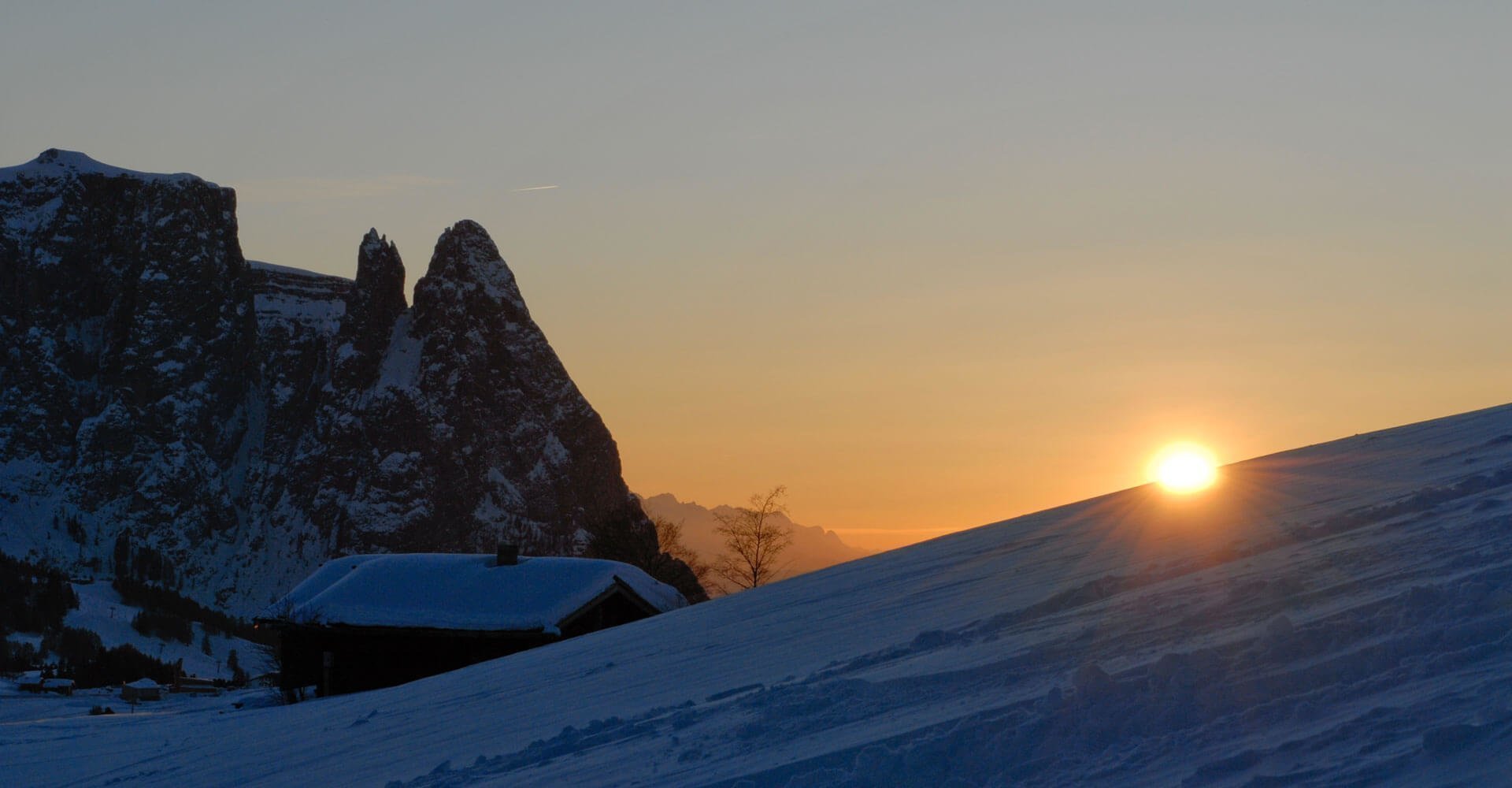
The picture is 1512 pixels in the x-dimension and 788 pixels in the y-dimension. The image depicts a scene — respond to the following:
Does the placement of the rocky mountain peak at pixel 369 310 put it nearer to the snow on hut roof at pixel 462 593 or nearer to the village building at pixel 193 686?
the village building at pixel 193 686

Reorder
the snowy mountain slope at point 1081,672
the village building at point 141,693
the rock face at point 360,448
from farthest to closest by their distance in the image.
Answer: the rock face at point 360,448 < the village building at point 141,693 < the snowy mountain slope at point 1081,672

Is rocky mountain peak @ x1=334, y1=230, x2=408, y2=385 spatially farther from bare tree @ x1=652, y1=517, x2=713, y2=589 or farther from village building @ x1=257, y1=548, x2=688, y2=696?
village building @ x1=257, y1=548, x2=688, y2=696

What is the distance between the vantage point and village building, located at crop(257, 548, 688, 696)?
27.0 metres

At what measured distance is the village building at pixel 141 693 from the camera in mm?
40562

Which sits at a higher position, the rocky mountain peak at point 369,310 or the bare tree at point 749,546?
the rocky mountain peak at point 369,310

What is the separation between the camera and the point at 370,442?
18738cm

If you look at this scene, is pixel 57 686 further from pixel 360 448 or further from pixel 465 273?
pixel 465 273

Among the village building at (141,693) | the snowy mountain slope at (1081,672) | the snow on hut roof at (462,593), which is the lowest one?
the village building at (141,693)

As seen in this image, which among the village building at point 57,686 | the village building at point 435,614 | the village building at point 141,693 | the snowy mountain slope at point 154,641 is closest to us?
the village building at point 435,614

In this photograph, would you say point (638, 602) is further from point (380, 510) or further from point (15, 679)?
point (380, 510)

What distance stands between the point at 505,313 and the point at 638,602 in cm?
17277

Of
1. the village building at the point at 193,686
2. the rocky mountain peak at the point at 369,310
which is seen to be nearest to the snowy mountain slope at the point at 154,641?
the village building at the point at 193,686

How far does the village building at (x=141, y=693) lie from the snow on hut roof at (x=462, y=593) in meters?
12.7

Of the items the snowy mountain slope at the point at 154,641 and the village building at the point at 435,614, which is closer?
the village building at the point at 435,614
